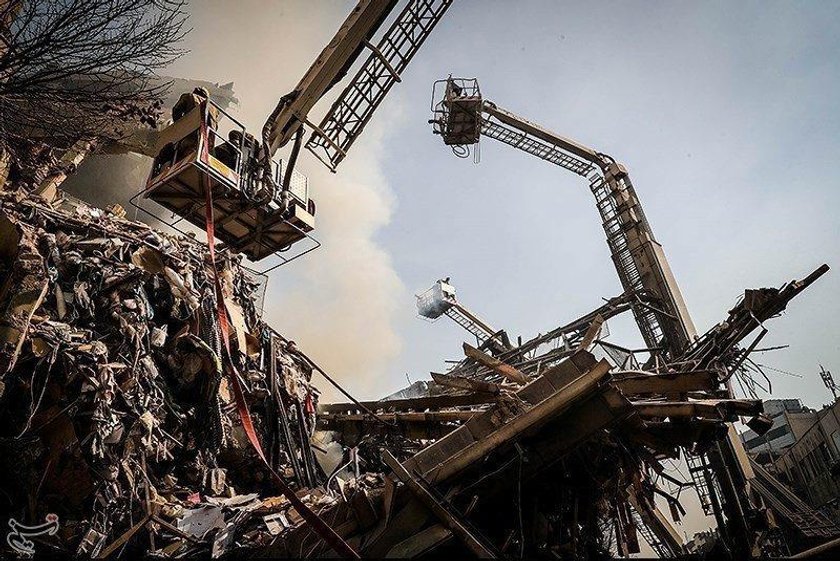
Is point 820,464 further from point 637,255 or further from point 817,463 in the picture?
point 637,255

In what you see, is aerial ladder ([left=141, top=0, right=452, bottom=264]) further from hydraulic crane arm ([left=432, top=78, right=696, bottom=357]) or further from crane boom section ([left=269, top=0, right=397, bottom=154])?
hydraulic crane arm ([left=432, top=78, right=696, bottom=357])

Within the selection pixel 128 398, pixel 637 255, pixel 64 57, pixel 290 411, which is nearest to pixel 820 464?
pixel 637 255

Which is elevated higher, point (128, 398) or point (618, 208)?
point (618, 208)

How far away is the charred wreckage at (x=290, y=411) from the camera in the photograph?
4.62m

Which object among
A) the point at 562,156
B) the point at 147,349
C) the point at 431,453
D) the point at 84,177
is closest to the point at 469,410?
the point at 431,453

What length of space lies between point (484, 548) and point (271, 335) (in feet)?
31.2

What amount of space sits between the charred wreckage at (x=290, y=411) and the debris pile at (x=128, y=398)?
0.04 m

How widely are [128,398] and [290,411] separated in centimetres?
382

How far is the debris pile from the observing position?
683cm

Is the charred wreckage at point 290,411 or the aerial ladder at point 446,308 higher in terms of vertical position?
the aerial ladder at point 446,308

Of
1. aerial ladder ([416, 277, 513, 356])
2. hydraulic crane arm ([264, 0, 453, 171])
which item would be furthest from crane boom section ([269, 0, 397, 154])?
aerial ladder ([416, 277, 513, 356])

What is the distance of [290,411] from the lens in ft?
35.8

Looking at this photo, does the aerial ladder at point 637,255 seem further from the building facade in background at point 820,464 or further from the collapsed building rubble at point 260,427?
the building facade in background at point 820,464

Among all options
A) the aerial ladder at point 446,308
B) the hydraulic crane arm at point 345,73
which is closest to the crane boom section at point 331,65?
the hydraulic crane arm at point 345,73
